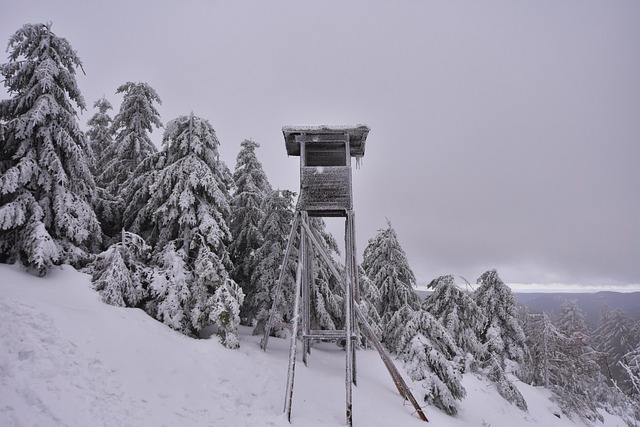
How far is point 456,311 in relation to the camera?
19.7 metres

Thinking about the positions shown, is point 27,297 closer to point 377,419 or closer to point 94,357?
point 94,357

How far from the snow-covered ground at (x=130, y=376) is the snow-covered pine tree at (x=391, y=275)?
7002mm

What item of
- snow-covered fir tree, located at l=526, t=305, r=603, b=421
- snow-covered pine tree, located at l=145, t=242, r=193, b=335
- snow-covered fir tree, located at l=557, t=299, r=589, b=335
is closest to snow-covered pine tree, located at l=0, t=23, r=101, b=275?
snow-covered pine tree, located at l=145, t=242, r=193, b=335

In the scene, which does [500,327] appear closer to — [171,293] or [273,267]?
[273,267]

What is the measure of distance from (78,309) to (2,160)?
5893 millimetres

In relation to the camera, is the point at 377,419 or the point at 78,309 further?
the point at 377,419

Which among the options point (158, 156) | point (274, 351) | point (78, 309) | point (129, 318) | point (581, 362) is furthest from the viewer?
point (581, 362)

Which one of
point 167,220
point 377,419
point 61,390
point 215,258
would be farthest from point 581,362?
point 61,390

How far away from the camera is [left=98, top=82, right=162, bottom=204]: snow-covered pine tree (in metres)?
18.9

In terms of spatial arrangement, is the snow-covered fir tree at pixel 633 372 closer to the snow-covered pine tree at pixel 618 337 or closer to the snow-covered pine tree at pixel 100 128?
the snow-covered pine tree at pixel 100 128

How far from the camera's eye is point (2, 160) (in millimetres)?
10758

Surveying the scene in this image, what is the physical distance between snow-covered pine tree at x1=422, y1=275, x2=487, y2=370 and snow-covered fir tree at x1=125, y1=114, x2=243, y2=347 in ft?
42.0

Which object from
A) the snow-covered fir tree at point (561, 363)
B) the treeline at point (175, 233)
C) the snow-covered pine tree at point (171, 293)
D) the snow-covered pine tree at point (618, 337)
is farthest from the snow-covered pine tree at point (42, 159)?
the snow-covered pine tree at point (618, 337)

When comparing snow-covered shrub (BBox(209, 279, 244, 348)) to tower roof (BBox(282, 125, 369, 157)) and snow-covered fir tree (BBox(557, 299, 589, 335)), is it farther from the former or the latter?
snow-covered fir tree (BBox(557, 299, 589, 335))
